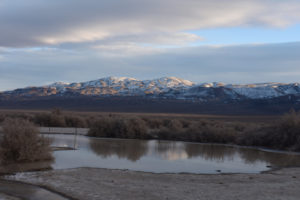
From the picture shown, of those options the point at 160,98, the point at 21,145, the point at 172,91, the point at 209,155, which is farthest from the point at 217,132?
the point at 172,91

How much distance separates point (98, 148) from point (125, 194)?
14.0m

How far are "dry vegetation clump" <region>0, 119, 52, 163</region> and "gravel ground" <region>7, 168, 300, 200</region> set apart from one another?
309 cm

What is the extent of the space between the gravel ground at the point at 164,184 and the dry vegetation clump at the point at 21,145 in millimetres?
3094

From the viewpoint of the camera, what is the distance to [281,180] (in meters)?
16.0

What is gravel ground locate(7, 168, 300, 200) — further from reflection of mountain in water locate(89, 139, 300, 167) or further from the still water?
reflection of mountain in water locate(89, 139, 300, 167)

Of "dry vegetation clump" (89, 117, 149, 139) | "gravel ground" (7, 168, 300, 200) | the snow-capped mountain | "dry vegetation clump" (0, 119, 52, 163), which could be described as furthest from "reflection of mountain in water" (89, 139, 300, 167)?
the snow-capped mountain

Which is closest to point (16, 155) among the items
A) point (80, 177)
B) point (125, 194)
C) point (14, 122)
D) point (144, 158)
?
point (14, 122)

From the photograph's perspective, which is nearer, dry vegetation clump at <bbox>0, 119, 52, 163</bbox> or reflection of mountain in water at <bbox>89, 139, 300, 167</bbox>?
dry vegetation clump at <bbox>0, 119, 52, 163</bbox>

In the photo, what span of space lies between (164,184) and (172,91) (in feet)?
429

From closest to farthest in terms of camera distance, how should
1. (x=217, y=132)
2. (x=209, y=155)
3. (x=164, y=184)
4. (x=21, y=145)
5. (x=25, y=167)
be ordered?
(x=164, y=184) < (x=25, y=167) < (x=21, y=145) < (x=209, y=155) < (x=217, y=132)

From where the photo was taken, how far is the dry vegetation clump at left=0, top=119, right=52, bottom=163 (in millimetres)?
18609

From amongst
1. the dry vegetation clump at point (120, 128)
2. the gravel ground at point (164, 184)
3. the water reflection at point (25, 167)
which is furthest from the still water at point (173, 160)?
the dry vegetation clump at point (120, 128)

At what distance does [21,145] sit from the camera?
1884 centimetres

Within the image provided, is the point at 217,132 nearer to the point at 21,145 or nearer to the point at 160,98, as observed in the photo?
the point at 21,145
